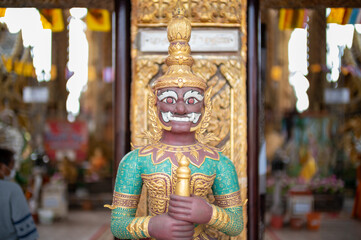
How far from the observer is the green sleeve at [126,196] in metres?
2.08

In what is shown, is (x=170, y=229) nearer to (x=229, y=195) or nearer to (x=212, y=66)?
(x=229, y=195)

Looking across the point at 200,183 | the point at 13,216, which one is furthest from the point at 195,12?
the point at 13,216

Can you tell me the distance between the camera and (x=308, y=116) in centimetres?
1291

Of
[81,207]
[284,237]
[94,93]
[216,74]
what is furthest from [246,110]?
[94,93]

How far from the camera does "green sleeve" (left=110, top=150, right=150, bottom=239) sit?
6.81ft

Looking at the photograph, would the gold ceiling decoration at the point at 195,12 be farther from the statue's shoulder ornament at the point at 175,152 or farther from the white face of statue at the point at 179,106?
the statue's shoulder ornament at the point at 175,152

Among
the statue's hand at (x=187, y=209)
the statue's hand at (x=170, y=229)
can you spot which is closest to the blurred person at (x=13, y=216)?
the statue's hand at (x=170, y=229)

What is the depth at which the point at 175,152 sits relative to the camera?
84.4 inches

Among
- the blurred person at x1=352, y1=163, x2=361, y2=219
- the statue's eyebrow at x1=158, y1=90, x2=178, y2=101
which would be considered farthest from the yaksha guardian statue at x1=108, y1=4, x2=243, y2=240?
the blurred person at x1=352, y1=163, x2=361, y2=219

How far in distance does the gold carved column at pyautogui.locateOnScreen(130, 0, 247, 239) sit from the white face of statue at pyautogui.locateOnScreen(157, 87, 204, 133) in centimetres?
71

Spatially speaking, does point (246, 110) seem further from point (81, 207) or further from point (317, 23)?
point (317, 23)

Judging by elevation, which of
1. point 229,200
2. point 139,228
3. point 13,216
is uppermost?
point 229,200

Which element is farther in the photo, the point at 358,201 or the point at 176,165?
the point at 358,201

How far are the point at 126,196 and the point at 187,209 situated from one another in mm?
426
